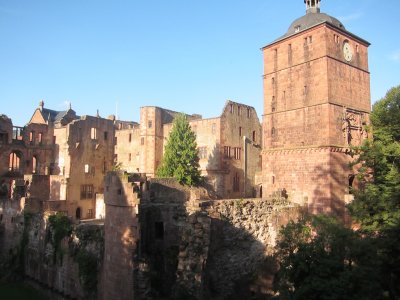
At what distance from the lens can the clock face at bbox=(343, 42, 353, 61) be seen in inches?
1112

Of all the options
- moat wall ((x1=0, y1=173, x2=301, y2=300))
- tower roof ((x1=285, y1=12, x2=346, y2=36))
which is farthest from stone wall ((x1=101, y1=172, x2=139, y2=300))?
tower roof ((x1=285, y1=12, x2=346, y2=36))

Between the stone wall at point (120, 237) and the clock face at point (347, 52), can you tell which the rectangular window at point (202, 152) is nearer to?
the clock face at point (347, 52)

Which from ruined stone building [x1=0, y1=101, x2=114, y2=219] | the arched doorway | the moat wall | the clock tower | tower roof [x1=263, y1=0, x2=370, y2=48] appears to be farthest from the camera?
the arched doorway

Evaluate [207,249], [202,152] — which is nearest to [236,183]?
[202,152]

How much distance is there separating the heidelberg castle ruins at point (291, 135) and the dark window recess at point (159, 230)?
10.9 m

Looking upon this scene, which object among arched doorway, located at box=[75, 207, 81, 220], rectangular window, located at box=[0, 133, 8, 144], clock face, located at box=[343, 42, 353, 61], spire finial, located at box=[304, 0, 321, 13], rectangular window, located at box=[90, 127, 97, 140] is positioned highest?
spire finial, located at box=[304, 0, 321, 13]

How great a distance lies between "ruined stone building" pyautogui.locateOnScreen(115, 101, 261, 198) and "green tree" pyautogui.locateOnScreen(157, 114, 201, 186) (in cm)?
271

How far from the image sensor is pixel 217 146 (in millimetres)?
40750

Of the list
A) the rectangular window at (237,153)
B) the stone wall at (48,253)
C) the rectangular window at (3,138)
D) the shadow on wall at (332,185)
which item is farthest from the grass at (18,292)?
the rectangular window at (237,153)

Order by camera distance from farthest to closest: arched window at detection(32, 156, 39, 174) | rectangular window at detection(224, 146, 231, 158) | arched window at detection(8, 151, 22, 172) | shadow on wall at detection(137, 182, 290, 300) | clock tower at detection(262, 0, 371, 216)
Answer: arched window at detection(32, 156, 39, 174), arched window at detection(8, 151, 22, 172), rectangular window at detection(224, 146, 231, 158), clock tower at detection(262, 0, 371, 216), shadow on wall at detection(137, 182, 290, 300)

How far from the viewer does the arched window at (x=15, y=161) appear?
44.4 meters

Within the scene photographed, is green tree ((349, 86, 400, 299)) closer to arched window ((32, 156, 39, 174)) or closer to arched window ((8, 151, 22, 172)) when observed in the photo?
arched window ((32, 156, 39, 174))

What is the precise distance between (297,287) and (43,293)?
18233 millimetres

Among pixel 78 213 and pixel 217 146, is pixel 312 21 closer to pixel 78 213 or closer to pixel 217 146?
pixel 217 146
